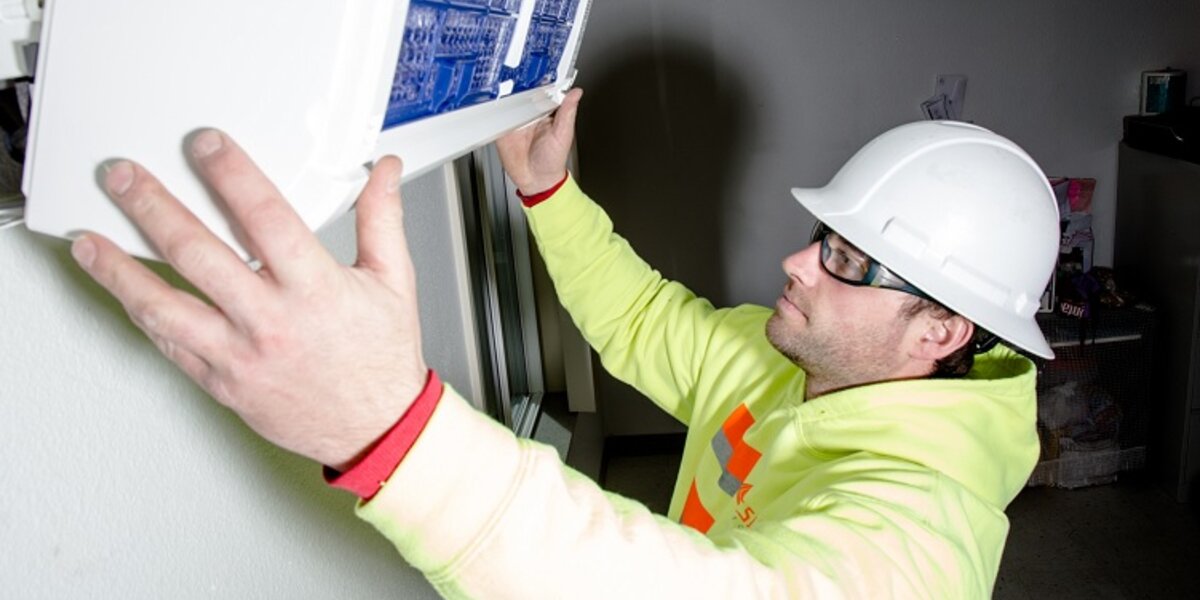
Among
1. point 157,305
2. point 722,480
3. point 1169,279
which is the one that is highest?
point 157,305

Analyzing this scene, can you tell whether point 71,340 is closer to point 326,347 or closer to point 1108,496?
point 326,347

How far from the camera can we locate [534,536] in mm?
641

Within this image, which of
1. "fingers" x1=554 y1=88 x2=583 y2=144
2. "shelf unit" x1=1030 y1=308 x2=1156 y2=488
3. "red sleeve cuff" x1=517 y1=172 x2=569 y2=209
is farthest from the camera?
"shelf unit" x1=1030 y1=308 x2=1156 y2=488

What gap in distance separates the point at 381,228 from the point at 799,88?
8.97 feet

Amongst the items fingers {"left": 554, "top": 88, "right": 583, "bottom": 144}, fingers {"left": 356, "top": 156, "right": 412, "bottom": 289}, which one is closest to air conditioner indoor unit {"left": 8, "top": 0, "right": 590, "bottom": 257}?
fingers {"left": 356, "top": 156, "right": 412, "bottom": 289}

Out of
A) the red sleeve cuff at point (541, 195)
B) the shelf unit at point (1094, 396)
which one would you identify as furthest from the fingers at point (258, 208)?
the shelf unit at point (1094, 396)

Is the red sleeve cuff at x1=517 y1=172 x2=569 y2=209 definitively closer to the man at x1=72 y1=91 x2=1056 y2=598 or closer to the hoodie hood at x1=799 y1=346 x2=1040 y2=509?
the man at x1=72 y1=91 x2=1056 y2=598

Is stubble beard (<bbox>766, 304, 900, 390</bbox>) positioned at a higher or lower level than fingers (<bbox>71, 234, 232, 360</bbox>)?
lower

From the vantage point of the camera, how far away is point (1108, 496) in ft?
10.5

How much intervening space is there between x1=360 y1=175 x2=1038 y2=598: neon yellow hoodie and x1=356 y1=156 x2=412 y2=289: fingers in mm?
98

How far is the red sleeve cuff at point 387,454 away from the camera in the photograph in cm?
59

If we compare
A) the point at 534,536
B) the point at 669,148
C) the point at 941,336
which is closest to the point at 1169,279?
the point at 669,148

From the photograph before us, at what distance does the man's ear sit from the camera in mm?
1345

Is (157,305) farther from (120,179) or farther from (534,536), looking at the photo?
(534,536)
